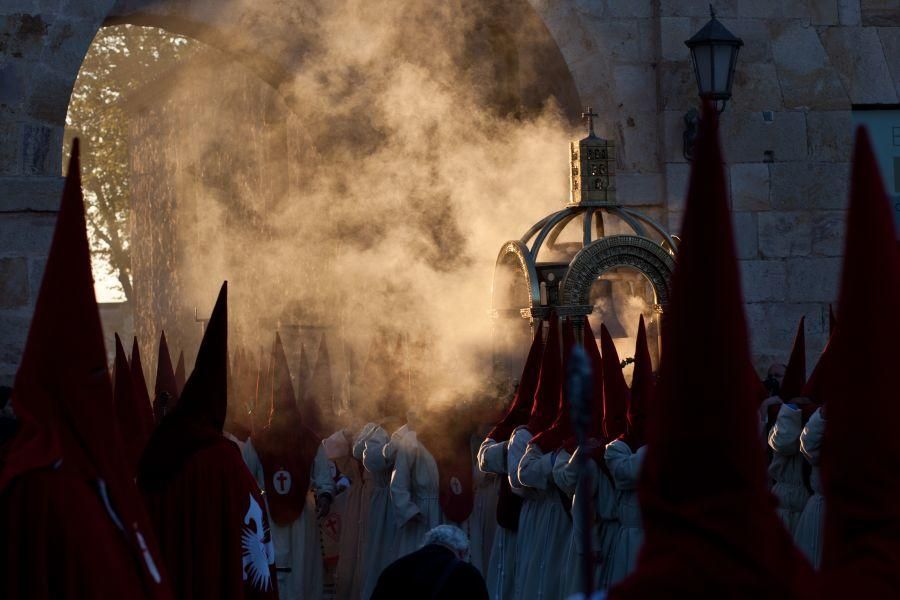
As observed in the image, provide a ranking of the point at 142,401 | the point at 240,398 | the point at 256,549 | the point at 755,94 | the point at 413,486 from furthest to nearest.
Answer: the point at 755,94, the point at 240,398, the point at 413,486, the point at 142,401, the point at 256,549

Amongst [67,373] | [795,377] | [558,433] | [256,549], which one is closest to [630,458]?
[558,433]

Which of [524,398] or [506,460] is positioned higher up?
[524,398]

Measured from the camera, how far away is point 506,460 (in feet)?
27.9

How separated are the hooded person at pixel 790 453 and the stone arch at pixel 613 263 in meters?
0.96

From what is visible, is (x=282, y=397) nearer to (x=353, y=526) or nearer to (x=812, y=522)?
(x=353, y=526)

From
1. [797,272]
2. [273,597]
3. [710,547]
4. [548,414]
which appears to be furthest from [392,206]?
[710,547]

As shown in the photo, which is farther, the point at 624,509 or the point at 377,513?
the point at 377,513

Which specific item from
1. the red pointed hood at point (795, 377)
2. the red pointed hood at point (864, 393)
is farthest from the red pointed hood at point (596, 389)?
the red pointed hood at point (864, 393)

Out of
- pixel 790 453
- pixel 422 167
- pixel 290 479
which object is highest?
pixel 422 167

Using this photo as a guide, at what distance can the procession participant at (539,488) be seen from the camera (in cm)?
813

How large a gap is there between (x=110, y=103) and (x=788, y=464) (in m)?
23.1

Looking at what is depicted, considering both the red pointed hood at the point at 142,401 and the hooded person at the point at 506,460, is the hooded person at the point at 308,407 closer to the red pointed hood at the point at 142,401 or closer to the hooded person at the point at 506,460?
the hooded person at the point at 506,460

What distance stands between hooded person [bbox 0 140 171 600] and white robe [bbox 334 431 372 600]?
6.50 metres

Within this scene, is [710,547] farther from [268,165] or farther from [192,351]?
[192,351]
